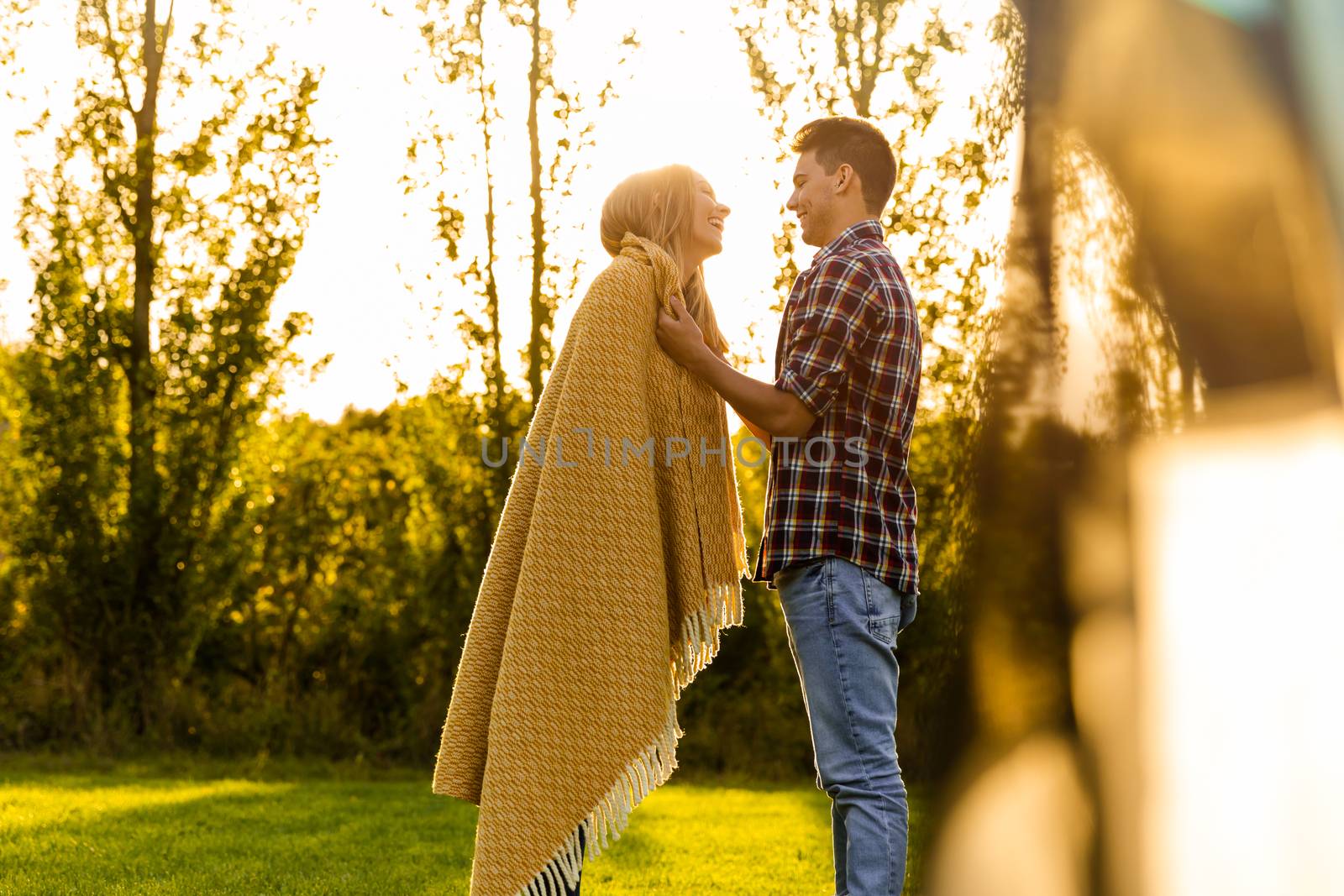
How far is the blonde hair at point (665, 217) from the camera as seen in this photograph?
2.73 m

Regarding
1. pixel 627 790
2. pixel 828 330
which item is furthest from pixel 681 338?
pixel 627 790

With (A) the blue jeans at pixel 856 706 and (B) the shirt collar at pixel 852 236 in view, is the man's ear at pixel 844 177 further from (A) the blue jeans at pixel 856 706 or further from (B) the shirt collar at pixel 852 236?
(A) the blue jeans at pixel 856 706

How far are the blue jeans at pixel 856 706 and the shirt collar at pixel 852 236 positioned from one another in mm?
658

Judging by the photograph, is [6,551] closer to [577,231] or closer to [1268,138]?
[577,231]

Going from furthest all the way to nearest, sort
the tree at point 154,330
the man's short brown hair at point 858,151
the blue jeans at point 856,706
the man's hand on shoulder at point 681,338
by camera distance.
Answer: the tree at point 154,330
the man's short brown hair at point 858,151
the man's hand on shoulder at point 681,338
the blue jeans at point 856,706

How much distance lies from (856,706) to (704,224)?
112cm

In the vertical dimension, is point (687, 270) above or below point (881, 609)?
above

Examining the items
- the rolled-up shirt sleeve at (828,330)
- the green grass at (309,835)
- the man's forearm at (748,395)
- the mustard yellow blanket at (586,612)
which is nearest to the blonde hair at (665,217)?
the mustard yellow blanket at (586,612)

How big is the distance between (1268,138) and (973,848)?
4.06ft

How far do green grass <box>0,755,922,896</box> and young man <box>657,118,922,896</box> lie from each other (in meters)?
1.29

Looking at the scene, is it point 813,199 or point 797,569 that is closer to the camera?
point 797,569

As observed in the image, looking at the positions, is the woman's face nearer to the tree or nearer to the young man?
the young man

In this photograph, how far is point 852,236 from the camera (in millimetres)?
2613

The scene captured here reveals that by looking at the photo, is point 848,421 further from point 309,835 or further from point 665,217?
point 309,835
